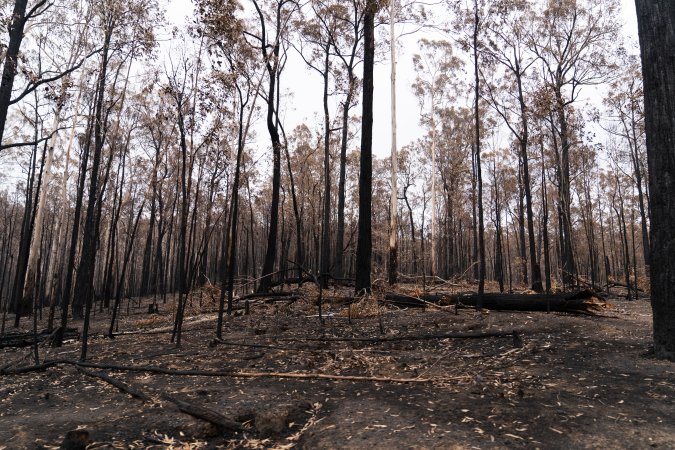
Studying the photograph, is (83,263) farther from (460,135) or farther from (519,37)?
(460,135)

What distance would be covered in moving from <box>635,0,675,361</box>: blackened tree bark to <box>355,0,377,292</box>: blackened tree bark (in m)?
5.86

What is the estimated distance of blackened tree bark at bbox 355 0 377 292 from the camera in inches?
381

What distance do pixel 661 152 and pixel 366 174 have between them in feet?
20.9

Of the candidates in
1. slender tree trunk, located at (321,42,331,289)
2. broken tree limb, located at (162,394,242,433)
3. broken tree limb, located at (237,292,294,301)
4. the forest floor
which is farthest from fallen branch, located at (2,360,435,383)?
slender tree trunk, located at (321,42,331,289)

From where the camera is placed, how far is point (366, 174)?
Answer: 1016 cm

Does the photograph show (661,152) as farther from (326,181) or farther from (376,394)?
(326,181)

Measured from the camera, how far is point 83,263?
1254 cm

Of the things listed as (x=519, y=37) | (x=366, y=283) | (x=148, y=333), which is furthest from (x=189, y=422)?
(x=519, y=37)

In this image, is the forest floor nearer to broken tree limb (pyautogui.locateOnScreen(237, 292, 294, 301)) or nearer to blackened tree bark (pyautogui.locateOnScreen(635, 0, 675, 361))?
blackened tree bark (pyautogui.locateOnScreen(635, 0, 675, 361))

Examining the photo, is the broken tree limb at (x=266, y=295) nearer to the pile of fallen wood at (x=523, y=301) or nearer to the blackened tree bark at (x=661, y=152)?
the pile of fallen wood at (x=523, y=301)

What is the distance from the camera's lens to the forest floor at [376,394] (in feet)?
9.68

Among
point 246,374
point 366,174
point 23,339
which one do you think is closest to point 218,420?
point 246,374

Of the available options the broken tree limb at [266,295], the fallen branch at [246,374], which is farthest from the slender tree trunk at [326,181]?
the fallen branch at [246,374]

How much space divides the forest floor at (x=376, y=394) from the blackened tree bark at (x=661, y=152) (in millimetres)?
550
